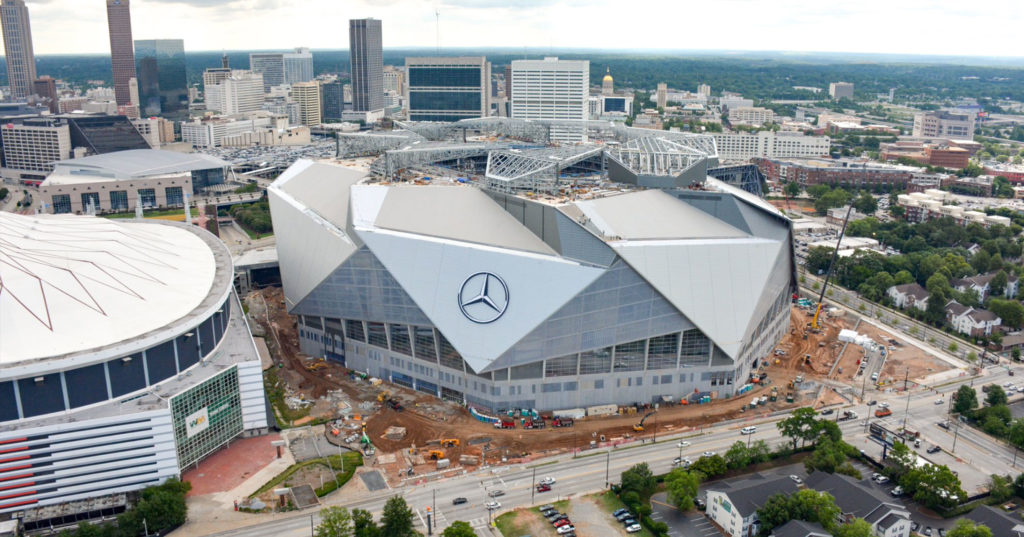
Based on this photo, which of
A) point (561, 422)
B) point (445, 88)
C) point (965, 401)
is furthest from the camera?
point (445, 88)

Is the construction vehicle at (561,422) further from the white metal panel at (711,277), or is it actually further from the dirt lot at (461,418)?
the white metal panel at (711,277)

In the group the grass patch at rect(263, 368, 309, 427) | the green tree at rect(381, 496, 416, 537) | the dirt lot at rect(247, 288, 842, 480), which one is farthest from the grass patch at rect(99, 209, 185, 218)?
the green tree at rect(381, 496, 416, 537)

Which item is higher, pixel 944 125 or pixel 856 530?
pixel 944 125

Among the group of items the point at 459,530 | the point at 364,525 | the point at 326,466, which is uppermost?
the point at 459,530

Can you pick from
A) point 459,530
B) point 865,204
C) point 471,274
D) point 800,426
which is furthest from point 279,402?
point 865,204

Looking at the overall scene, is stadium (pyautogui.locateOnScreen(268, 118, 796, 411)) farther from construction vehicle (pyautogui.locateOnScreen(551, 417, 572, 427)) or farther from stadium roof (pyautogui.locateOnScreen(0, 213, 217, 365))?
stadium roof (pyautogui.locateOnScreen(0, 213, 217, 365))

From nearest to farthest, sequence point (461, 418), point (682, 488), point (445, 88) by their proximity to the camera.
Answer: point (682, 488)
point (461, 418)
point (445, 88)

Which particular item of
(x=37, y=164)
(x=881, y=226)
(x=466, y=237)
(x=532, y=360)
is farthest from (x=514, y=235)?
(x=37, y=164)

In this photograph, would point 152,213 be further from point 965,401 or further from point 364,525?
point 965,401
